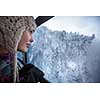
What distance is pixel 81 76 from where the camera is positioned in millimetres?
2031

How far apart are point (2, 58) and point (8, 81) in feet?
0.68

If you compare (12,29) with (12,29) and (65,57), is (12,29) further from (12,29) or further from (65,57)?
(65,57)

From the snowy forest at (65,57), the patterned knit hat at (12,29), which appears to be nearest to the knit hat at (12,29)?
the patterned knit hat at (12,29)

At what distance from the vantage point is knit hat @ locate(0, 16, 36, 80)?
2.01 meters

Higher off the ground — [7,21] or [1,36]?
[7,21]

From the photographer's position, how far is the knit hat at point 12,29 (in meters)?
2.01

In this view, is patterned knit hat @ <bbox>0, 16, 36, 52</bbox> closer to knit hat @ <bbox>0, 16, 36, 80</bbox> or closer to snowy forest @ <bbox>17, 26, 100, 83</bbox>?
knit hat @ <bbox>0, 16, 36, 80</bbox>

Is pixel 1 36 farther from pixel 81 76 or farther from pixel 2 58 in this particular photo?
pixel 81 76

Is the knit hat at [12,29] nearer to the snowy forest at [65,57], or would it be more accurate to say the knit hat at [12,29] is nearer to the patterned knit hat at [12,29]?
the patterned knit hat at [12,29]

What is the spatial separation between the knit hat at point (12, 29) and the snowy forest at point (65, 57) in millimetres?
124

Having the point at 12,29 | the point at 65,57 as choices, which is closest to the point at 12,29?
the point at 12,29

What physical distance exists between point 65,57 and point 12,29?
0.52 m
